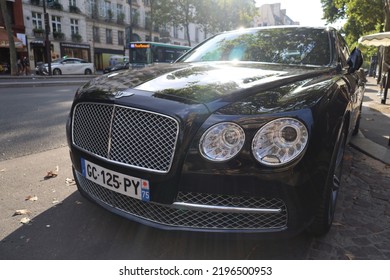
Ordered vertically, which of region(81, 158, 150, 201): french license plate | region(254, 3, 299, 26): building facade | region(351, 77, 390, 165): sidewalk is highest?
region(254, 3, 299, 26): building facade

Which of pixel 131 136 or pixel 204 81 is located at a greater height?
pixel 204 81

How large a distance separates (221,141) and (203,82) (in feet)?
1.98

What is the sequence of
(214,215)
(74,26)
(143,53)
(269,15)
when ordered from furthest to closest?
1. (269,15)
2. (74,26)
3. (143,53)
4. (214,215)

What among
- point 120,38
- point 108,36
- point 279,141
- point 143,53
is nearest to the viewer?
point 279,141

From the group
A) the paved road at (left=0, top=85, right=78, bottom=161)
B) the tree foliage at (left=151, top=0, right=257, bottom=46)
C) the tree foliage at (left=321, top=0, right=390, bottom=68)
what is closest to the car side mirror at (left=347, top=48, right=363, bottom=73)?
the paved road at (left=0, top=85, right=78, bottom=161)

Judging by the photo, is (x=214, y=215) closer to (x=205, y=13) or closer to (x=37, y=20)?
(x=205, y=13)

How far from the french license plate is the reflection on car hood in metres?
0.51

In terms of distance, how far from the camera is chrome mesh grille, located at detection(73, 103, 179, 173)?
192cm

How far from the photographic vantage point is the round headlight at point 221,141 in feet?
6.02

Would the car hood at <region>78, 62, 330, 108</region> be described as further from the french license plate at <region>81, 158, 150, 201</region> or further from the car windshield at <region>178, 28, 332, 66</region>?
the french license plate at <region>81, 158, 150, 201</region>

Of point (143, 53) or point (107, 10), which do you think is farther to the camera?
point (107, 10)

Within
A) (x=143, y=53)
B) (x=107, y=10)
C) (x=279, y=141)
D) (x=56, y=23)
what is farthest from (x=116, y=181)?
(x=107, y=10)

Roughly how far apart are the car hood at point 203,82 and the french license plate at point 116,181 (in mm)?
501

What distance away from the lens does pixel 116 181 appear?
6.96 ft
